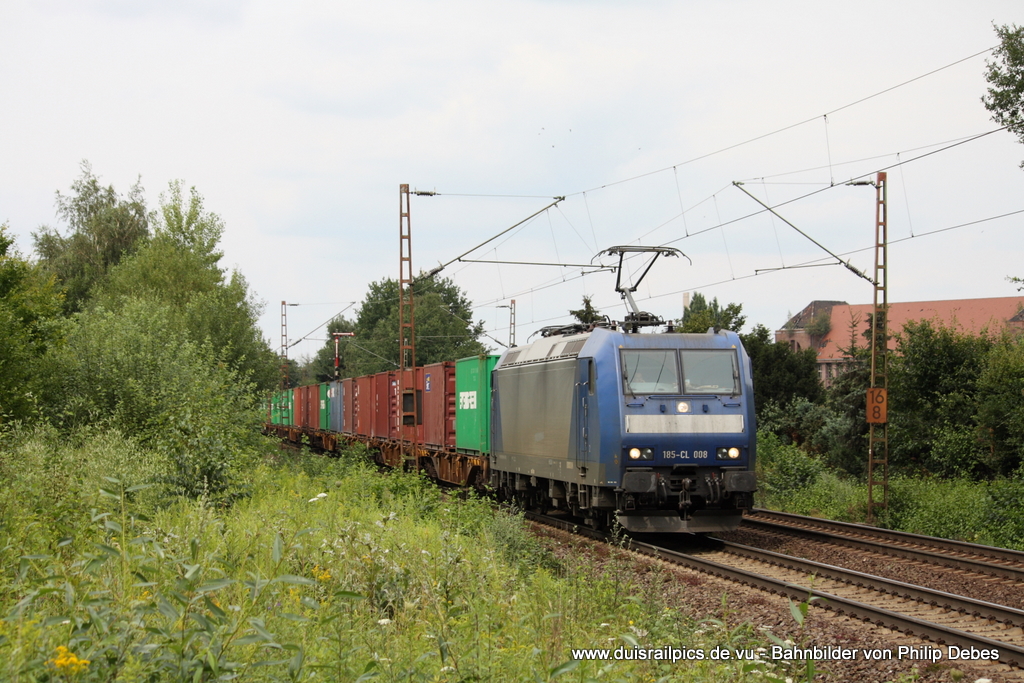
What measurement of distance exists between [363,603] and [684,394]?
7690 mm

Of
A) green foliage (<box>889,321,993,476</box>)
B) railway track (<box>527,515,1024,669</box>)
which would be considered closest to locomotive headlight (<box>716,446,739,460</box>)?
railway track (<box>527,515,1024,669</box>)

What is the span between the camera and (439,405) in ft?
77.6

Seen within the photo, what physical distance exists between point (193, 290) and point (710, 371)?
27785 mm

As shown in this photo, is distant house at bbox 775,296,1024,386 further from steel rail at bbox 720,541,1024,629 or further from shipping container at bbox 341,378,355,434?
steel rail at bbox 720,541,1024,629

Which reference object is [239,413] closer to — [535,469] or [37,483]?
[535,469]

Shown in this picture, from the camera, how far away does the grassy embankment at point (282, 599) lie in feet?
12.3

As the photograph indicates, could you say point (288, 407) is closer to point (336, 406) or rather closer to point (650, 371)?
point (336, 406)

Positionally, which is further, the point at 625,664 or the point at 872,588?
the point at 872,588

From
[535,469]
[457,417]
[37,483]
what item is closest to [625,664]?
[37,483]

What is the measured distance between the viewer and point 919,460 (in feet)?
81.0

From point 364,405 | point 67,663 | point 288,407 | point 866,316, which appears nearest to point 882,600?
point 67,663

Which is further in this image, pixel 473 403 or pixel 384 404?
pixel 384 404

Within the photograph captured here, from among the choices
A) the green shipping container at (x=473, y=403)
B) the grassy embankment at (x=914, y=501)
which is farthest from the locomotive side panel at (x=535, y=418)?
the grassy embankment at (x=914, y=501)

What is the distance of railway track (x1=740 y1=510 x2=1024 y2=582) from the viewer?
11219mm
